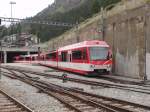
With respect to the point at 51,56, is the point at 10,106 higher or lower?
lower

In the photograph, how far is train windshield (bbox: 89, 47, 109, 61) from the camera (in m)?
31.3

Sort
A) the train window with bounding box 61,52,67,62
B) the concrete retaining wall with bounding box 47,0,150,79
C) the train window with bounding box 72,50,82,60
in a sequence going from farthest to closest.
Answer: the train window with bounding box 61,52,67,62
the train window with bounding box 72,50,82,60
the concrete retaining wall with bounding box 47,0,150,79

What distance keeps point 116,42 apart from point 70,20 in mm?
86230

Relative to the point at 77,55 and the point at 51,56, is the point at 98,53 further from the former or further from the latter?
the point at 51,56

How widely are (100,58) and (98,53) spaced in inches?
18.9

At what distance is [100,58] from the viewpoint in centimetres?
3141

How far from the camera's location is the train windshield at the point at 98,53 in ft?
103

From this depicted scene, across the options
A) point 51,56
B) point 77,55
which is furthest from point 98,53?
point 51,56

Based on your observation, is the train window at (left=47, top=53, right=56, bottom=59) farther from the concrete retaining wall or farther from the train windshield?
the train windshield

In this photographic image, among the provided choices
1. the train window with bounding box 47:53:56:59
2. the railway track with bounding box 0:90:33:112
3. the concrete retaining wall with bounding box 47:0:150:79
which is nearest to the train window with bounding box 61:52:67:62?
the concrete retaining wall with bounding box 47:0:150:79

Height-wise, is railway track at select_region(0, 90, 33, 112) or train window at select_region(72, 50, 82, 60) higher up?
train window at select_region(72, 50, 82, 60)

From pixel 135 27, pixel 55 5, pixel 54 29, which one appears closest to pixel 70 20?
pixel 54 29

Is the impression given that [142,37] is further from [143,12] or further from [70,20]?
[70,20]

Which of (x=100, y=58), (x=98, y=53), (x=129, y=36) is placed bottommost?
(x=100, y=58)
